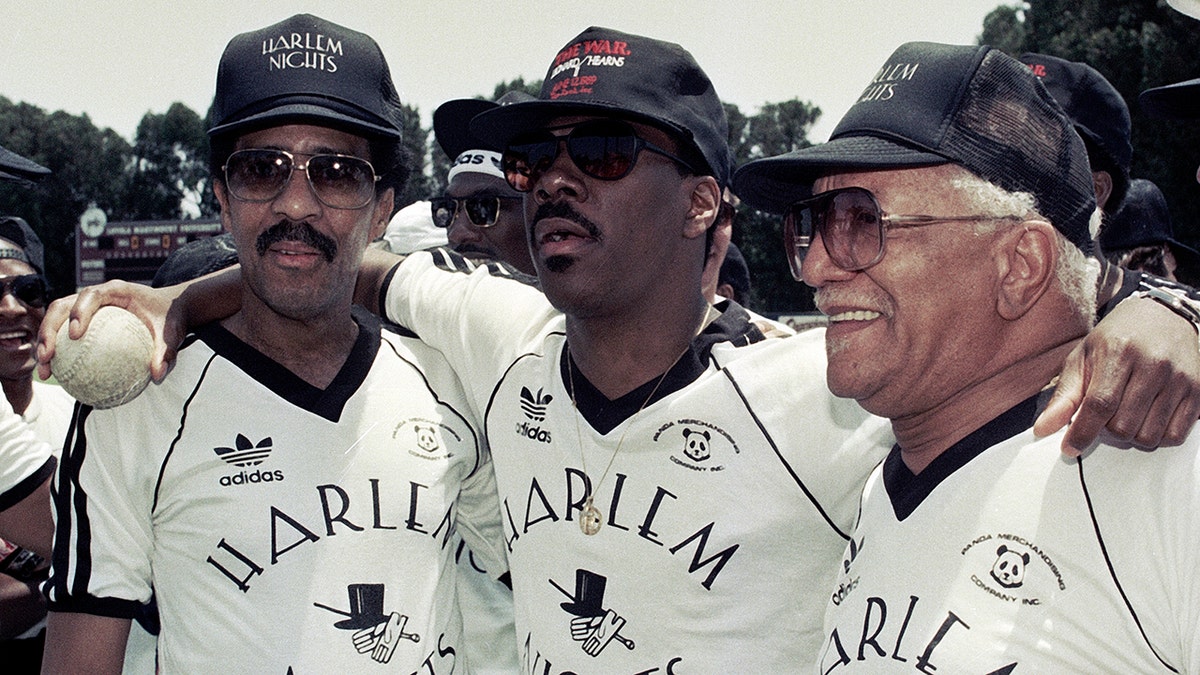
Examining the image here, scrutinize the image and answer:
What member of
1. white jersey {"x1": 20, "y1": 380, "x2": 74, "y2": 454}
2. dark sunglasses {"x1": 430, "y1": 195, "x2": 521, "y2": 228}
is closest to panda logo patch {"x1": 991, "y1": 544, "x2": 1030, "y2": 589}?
dark sunglasses {"x1": 430, "y1": 195, "x2": 521, "y2": 228}

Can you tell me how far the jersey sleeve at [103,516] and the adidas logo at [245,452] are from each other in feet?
0.56

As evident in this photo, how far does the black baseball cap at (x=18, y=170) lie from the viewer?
338 cm

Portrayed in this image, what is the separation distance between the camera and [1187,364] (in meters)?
1.90

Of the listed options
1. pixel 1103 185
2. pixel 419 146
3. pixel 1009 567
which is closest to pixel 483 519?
pixel 1009 567

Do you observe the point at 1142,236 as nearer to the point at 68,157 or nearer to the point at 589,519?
the point at 589,519

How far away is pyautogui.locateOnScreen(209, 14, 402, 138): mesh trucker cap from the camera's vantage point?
2939mm

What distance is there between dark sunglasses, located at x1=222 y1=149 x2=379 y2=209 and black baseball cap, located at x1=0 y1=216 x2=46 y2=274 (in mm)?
3609

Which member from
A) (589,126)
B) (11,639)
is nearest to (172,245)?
(11,639)

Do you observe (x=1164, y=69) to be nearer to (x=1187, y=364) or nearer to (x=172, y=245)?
(x=1187, y=364)

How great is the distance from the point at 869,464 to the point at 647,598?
0.65 metres

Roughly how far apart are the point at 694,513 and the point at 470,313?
0.99 metres

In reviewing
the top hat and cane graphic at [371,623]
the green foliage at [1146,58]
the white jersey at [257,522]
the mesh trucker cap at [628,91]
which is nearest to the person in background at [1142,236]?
the mesh trucker cap at [628,91]

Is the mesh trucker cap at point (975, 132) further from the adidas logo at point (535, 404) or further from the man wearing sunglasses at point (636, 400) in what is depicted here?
the adidas logo at point (535, 404)

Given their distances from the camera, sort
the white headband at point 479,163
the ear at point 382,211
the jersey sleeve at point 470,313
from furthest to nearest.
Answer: the white headband at point 479,163 → the ear at point 382,211 → the jersey sleeve at point 470,313
